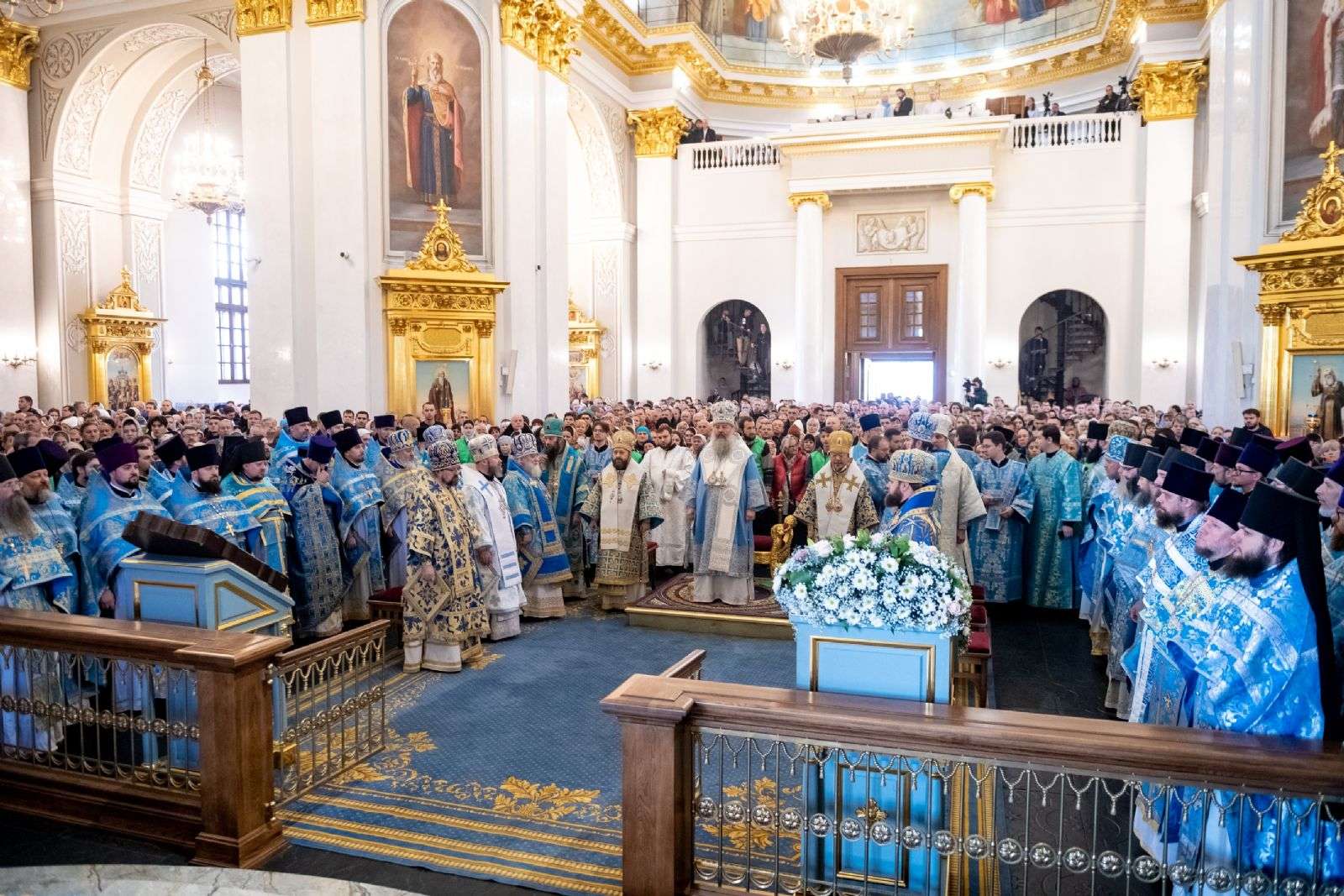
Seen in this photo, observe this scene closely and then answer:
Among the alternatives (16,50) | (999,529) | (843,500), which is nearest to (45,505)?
(843,500)

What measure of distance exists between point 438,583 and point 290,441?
3.69m

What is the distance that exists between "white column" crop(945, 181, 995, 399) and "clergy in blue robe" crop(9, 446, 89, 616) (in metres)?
19.1

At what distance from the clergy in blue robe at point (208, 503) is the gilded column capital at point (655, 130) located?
61.2ft

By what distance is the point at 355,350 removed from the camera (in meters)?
15.1

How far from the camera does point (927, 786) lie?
11.6 ft

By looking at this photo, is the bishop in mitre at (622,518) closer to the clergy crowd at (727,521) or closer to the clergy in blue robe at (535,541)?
the clergy crowd at (727,521)

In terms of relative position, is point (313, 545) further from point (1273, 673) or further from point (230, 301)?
point (230, 301)

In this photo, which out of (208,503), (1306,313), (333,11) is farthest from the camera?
(333,11)

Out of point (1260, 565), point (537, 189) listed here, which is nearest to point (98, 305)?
point (537, 189)

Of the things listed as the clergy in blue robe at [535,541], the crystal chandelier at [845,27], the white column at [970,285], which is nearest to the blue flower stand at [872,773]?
the clergy in blue robe at [535,541]

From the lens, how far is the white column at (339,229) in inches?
585

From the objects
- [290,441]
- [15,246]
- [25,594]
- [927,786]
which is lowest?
[927,786]

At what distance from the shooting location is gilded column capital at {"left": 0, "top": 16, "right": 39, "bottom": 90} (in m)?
17.5

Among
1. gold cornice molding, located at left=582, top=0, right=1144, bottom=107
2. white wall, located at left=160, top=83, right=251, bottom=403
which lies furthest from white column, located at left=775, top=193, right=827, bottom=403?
white wall, located at left=160, top=83, right=251, bottom=403
